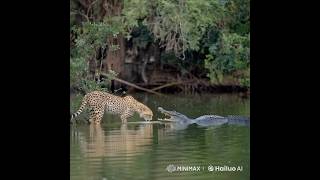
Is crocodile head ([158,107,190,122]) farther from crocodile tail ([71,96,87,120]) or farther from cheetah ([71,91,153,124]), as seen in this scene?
crocodile tail ([71,96,87,120])

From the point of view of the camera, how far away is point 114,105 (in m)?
7.19

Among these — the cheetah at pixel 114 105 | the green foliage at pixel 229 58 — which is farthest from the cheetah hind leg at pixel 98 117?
the green foliage at pixel 229 58

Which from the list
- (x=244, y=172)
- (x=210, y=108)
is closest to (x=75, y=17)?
(x=210, y=108)

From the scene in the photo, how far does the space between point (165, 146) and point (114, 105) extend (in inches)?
21.7

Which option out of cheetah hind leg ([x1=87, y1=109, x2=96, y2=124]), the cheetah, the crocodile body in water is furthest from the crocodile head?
cheetah hind leg ([x1=87, y1=109, x2=96, y2=124])

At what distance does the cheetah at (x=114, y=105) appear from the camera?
23.5 feet

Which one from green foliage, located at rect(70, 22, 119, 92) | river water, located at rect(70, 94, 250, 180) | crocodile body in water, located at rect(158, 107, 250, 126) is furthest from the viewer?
crocodile body in water, located at rect(158, 107, 250, 126)

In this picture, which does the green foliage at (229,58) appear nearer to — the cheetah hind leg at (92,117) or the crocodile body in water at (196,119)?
the crocodile body in water at (196,119)

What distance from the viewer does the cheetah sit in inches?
282

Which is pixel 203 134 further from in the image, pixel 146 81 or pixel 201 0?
pixel 201 0

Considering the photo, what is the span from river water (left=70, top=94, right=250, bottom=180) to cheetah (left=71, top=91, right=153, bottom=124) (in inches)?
2.0

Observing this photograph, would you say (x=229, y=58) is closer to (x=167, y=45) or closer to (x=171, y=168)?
(x=167, y=45)

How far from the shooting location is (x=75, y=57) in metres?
7.04
